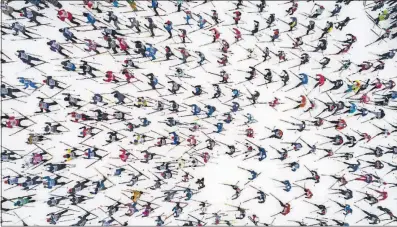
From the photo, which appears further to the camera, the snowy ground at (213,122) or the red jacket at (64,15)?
the snowy ground at (213,122)

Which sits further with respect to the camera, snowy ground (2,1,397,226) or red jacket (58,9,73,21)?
snowy ground (2,1,397,226)

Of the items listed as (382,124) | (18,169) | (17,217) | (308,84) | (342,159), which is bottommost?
(17,217)

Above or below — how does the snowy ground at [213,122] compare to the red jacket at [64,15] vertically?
below

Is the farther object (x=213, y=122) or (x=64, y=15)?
(x=213, y=122)

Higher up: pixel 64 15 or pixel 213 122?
pixel 64 15

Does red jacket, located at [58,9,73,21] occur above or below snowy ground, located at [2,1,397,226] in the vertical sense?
above

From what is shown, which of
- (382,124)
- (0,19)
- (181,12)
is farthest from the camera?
(382,124)

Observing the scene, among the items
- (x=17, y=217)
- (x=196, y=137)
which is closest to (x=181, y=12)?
(x=196, y=137)

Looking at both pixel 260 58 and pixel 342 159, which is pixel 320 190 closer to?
pixel 342 159
